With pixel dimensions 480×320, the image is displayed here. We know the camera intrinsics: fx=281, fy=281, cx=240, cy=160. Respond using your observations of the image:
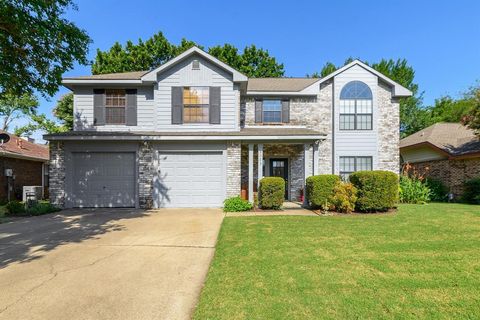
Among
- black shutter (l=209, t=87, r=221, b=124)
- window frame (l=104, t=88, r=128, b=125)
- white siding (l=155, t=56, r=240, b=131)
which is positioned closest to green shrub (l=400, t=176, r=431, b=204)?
white siding (l=155, t=56, r=240, b=131)

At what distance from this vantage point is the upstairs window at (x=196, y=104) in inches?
503

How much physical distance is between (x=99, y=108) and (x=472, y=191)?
18.7 meters

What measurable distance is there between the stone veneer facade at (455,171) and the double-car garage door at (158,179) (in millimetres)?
12732

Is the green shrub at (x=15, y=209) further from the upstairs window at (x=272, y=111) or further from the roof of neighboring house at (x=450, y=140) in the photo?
the roof of neighboring house at (x=450, y=140)

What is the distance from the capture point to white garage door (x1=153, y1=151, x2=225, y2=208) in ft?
40.9

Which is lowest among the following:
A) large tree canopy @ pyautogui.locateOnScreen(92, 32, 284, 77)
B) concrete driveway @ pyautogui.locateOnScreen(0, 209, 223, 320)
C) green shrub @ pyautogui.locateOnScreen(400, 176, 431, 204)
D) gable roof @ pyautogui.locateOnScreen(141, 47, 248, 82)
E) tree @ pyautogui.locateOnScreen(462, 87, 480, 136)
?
concrete driveway @ pyautogui.locateOnScreen(0, 209, 223, 320)

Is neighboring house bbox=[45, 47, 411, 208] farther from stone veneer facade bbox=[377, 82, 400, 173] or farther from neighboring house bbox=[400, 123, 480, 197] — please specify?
neighboring house bbox=[400, 123, 480, 197]

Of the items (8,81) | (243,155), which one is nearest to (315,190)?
(243,155)

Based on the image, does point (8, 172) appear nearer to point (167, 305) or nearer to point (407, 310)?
point (167, 305)

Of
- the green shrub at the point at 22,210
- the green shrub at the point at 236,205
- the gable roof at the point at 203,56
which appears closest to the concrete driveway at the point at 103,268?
the green shrub at the point at 22,210

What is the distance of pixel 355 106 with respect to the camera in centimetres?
1494

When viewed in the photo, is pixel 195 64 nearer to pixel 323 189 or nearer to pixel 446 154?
pixel 323 189

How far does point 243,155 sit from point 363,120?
6644 millimetres

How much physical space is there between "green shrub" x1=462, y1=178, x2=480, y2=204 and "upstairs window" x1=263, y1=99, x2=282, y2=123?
1004 centimetres
